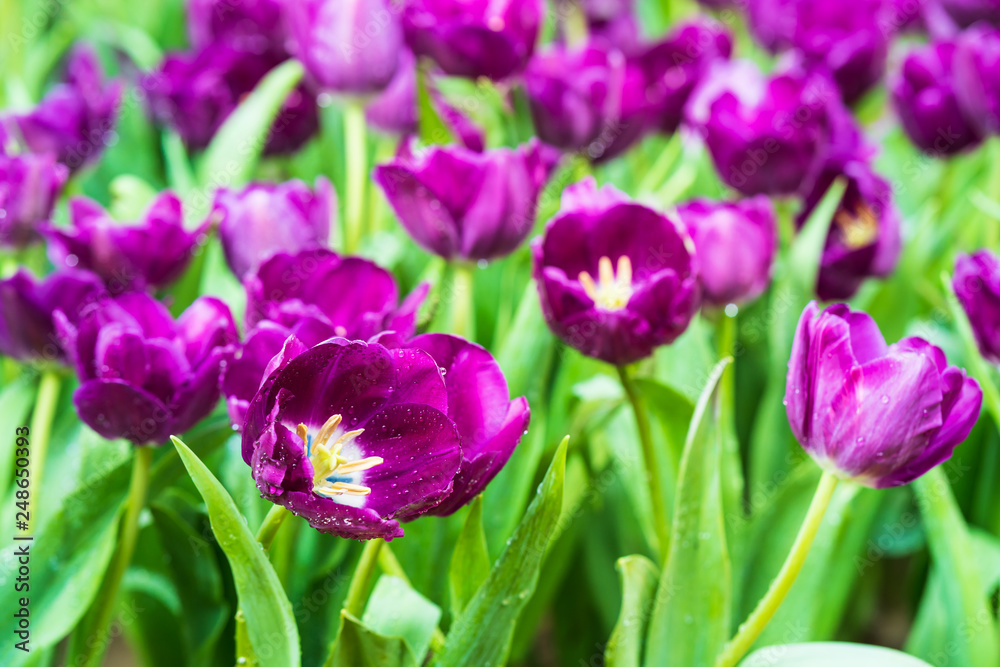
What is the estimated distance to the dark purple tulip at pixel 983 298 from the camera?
0.70m

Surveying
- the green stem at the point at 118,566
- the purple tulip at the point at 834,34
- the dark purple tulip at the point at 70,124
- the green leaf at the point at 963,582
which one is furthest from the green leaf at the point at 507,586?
the purple tulip at the point at 834,34

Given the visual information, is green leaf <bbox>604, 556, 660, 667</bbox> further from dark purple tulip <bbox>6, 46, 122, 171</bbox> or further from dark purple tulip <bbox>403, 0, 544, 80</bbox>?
dark purple tulip <bbox>6, 46, 122, 171</bbox>

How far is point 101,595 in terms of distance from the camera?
2.21 ft

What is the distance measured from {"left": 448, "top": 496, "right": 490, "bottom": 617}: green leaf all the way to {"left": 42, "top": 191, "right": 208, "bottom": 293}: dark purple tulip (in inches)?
13.3

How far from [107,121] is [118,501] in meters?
0.52

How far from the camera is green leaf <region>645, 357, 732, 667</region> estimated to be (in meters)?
0.61

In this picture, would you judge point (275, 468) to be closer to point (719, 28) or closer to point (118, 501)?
point (118, 501)

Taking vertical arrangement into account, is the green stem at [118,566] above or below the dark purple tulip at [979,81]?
below

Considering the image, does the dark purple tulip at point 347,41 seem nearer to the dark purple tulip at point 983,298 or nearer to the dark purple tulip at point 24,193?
the dark purple tulip at point 24,193

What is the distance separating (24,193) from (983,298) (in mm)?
775

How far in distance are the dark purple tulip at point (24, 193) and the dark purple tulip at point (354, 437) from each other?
1.48 ft

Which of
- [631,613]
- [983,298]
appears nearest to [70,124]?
[631,613]

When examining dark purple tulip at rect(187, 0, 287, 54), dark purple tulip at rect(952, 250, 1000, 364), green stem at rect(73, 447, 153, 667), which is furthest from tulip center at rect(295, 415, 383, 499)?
dark purple tulip at rect(187, 0, 287, 54)

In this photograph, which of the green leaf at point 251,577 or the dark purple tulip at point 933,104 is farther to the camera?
the dark purple tulip at point 933,104
